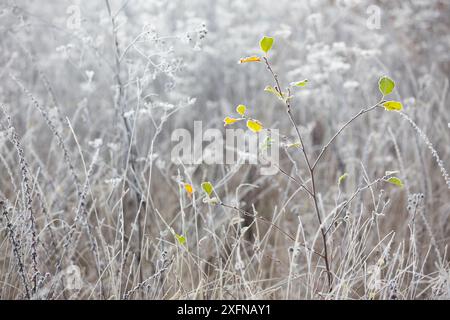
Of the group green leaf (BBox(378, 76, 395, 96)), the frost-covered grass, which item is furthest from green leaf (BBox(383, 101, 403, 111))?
the frost-covered grass

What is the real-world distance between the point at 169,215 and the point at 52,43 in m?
2.15

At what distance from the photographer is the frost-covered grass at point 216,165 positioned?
1.77m

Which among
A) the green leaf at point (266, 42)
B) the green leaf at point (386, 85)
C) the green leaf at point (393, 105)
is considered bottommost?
the green leaf at point (393, 105)

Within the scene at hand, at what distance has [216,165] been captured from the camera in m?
2.73

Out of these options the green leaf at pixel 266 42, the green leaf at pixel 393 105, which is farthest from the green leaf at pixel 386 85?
the green leaf at pixel 266 42

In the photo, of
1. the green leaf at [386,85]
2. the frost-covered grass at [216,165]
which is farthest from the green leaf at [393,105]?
the frost-covered grass at [216,165]

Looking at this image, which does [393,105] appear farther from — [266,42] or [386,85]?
[266,42]

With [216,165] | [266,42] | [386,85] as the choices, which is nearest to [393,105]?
[386,85]

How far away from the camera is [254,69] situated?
3.58 metres

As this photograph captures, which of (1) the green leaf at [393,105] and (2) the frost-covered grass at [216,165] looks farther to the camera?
(2) the frost-covered grass at [216,165]

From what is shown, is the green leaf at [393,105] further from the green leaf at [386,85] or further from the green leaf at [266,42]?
the green leaf at [266,42]

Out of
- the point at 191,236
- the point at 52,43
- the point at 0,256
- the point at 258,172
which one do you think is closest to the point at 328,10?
the point at 258,172

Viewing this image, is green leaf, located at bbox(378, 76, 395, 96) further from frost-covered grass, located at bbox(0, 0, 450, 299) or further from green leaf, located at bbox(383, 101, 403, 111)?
frost-covered grass, located at bbox(0, 0, 450, 299)

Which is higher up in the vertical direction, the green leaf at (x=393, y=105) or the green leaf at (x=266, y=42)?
the green leaf at (x=266, y=42)
